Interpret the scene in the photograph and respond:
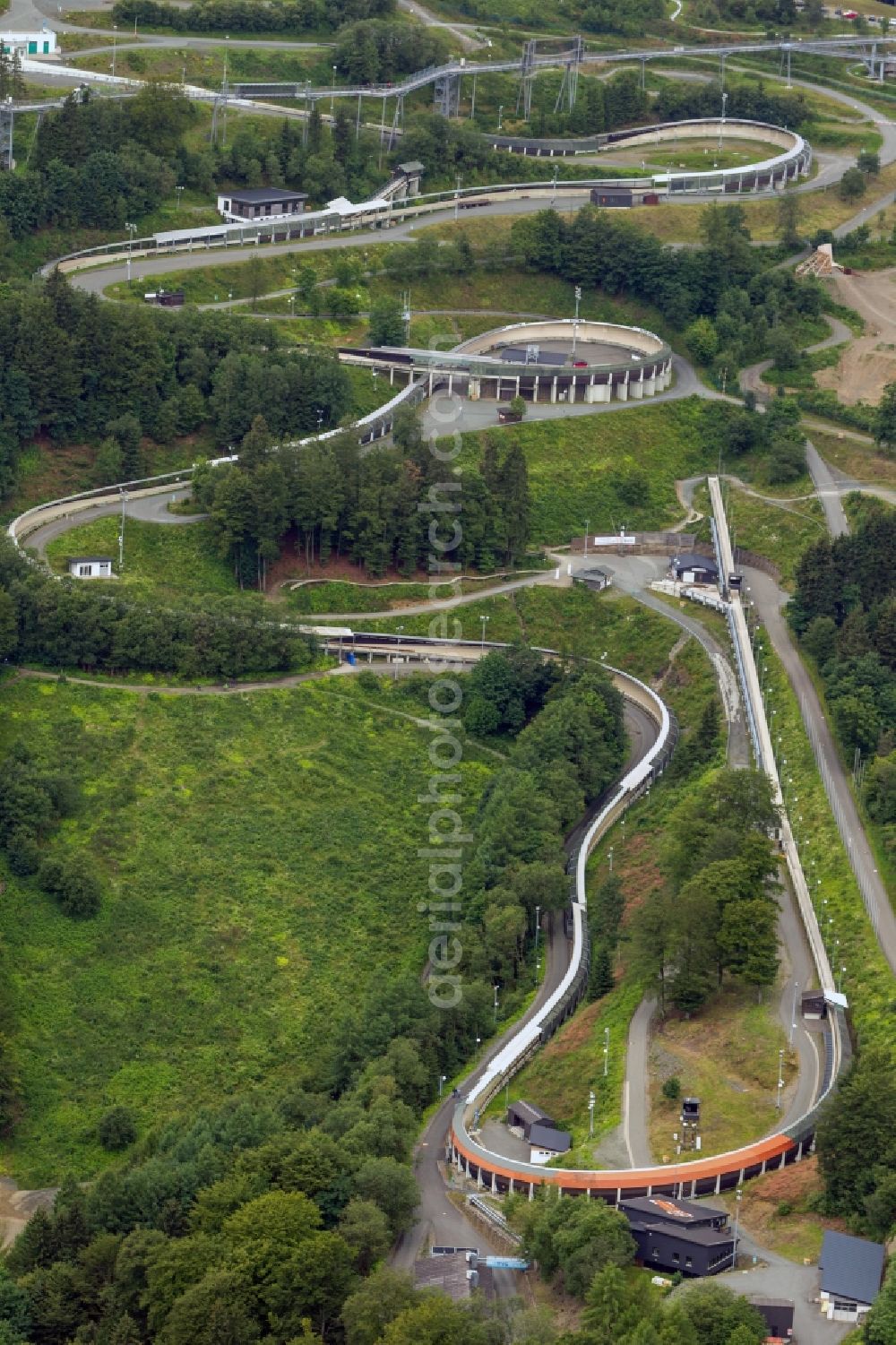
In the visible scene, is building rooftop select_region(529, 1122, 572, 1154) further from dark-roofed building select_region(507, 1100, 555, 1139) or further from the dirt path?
the dirt path

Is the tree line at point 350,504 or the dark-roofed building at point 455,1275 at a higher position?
the tree line at point 350,504

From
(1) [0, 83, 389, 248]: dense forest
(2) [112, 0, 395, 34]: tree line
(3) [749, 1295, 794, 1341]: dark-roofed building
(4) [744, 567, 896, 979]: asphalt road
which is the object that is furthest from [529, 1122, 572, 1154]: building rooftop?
(2) [112, 0, 395, 34]: tree line

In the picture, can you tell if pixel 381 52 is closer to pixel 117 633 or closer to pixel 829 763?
pixel 117 633

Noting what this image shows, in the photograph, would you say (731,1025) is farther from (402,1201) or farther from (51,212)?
(51,212)

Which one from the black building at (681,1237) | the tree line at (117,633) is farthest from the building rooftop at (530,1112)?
the tree line at (117,633)

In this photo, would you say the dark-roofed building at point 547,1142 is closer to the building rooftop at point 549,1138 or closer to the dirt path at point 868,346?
the building rooftop at point 549,1138
